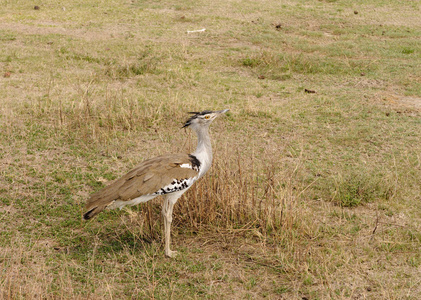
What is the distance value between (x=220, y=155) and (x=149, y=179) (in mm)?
1258

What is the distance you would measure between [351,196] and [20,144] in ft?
12.4

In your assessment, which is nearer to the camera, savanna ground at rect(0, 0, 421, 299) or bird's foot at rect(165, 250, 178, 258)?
savanna ground at rect(0, 0, 421, 299)

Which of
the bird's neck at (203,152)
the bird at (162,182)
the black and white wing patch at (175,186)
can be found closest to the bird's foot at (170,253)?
the bird at (162,182)

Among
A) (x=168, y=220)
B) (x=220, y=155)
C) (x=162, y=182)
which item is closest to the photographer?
(x=162, y=182)

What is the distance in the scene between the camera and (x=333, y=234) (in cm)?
437

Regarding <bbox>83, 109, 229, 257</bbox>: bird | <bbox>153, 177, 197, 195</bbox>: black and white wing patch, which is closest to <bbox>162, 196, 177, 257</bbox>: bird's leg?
<bbox>83, 109, 229, 257</bbox>: bird

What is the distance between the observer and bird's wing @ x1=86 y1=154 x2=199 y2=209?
3.78m

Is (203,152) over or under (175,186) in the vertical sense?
over

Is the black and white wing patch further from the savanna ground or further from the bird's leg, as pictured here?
the savanna ground

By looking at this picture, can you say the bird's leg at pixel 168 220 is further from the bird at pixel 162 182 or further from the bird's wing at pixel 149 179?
the bird's wing at pixel 149 179

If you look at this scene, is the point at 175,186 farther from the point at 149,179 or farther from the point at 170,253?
the point at 170,253

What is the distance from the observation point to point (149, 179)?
3.84 meters

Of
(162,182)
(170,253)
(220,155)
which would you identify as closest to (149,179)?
(162,182)

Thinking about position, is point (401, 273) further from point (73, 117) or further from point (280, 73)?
point (280, 73)
